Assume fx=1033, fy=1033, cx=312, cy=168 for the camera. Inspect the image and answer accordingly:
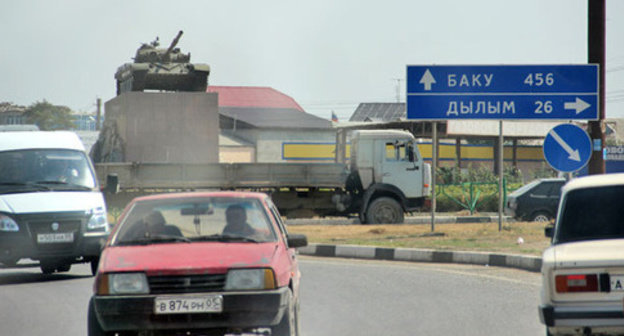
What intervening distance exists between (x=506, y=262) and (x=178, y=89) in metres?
21.3

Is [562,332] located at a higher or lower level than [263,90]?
lower

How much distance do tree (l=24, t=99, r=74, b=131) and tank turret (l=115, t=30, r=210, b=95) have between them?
207 ft

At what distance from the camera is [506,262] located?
1691 centimetres

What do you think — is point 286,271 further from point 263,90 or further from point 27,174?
point 263,90

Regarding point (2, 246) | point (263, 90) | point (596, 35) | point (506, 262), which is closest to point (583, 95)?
point (596, 35)

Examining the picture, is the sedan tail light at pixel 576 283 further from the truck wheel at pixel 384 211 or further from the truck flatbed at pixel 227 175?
the truck flatbed at pixel 227 175

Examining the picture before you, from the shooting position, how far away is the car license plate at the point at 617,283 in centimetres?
682

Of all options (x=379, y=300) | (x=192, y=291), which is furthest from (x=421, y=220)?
(x=192, y=291)

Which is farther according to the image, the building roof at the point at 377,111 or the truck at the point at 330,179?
the building roof at the point at 377,111

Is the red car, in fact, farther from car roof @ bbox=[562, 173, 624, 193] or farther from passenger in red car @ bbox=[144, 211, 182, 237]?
car roof @ bbox=[562, 173, 624, 193]

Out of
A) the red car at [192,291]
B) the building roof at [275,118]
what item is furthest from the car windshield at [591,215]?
the building roof at [275,118]

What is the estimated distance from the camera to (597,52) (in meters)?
18.3

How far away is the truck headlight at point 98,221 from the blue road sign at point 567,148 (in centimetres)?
691

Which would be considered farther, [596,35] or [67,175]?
[596,35]
